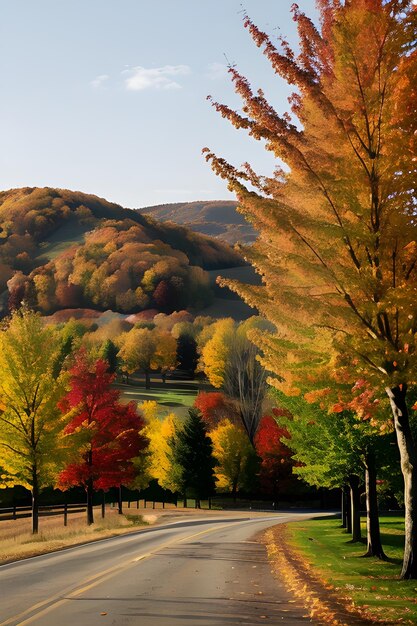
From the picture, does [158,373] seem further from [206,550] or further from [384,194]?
[384,194]

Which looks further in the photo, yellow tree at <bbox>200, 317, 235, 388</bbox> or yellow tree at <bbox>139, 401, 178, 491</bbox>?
yellow tree at <bbox>200, 317, 235, 388</bbox>

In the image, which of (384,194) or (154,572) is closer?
(384,194)

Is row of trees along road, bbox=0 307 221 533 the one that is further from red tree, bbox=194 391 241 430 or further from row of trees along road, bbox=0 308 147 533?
red tree, bbox=194 391 241 430

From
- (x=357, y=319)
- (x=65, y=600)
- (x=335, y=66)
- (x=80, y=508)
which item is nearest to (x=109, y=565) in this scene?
(x=65, y=600)

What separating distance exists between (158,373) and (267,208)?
13863 centimetres

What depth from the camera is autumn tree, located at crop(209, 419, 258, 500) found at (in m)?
75.1

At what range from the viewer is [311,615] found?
1066 cm

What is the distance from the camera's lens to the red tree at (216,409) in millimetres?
88188

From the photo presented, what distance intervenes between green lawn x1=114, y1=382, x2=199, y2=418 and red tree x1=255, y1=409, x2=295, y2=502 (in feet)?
105

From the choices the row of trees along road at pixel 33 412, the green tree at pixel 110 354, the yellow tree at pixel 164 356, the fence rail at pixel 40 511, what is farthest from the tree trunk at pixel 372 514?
the yellow tree at pixel 164 356

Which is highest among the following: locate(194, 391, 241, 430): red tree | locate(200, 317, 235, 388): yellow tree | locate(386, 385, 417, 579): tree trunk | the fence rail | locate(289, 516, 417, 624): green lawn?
locate(200, 317, 235, 388): yellow tree

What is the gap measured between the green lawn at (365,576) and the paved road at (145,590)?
1.23 meters

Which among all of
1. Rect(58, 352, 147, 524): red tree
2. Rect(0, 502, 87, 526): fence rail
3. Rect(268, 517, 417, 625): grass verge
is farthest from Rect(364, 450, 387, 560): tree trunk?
Rect(0, 502, 87, 526): fence rail

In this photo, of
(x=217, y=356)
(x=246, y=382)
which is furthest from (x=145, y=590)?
(x=217, y=356)
